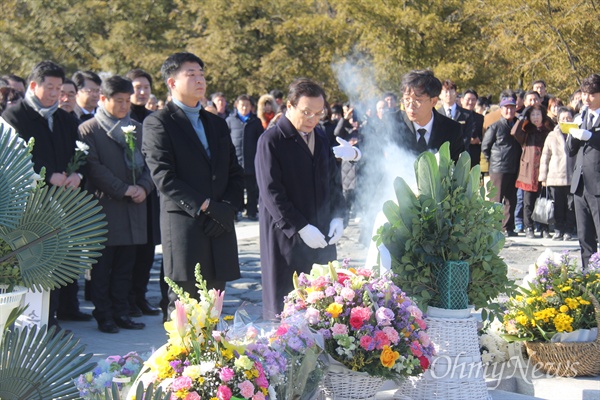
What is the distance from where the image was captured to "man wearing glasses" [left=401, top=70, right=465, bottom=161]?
525 cm

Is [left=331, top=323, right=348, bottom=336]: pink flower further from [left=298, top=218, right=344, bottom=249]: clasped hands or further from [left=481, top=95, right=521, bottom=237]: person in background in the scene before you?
[left=481, top=95, right=521, bottom=237]: person in background

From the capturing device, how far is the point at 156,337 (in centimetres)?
649

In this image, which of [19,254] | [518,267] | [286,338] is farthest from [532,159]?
[19,254]

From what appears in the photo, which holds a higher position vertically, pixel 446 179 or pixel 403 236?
pixel 446 179

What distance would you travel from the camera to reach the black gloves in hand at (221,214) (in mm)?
5266

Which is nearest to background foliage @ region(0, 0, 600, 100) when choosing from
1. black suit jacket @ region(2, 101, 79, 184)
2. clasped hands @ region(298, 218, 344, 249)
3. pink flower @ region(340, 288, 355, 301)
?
black suit jacket @ region(2, 101, 79, 184)

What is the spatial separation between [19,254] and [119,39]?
1130 inches

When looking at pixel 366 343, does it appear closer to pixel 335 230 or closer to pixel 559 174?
pixel 335 230

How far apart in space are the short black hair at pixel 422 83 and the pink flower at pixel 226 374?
9.67 ft

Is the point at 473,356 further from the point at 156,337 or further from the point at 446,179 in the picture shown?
the point at 156,337

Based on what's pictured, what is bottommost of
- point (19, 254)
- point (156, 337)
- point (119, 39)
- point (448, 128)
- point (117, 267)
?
point (156, 337)

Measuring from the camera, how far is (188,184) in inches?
211

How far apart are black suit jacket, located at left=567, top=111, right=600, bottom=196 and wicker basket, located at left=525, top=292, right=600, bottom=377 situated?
3.39m

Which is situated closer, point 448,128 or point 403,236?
point 403,236
